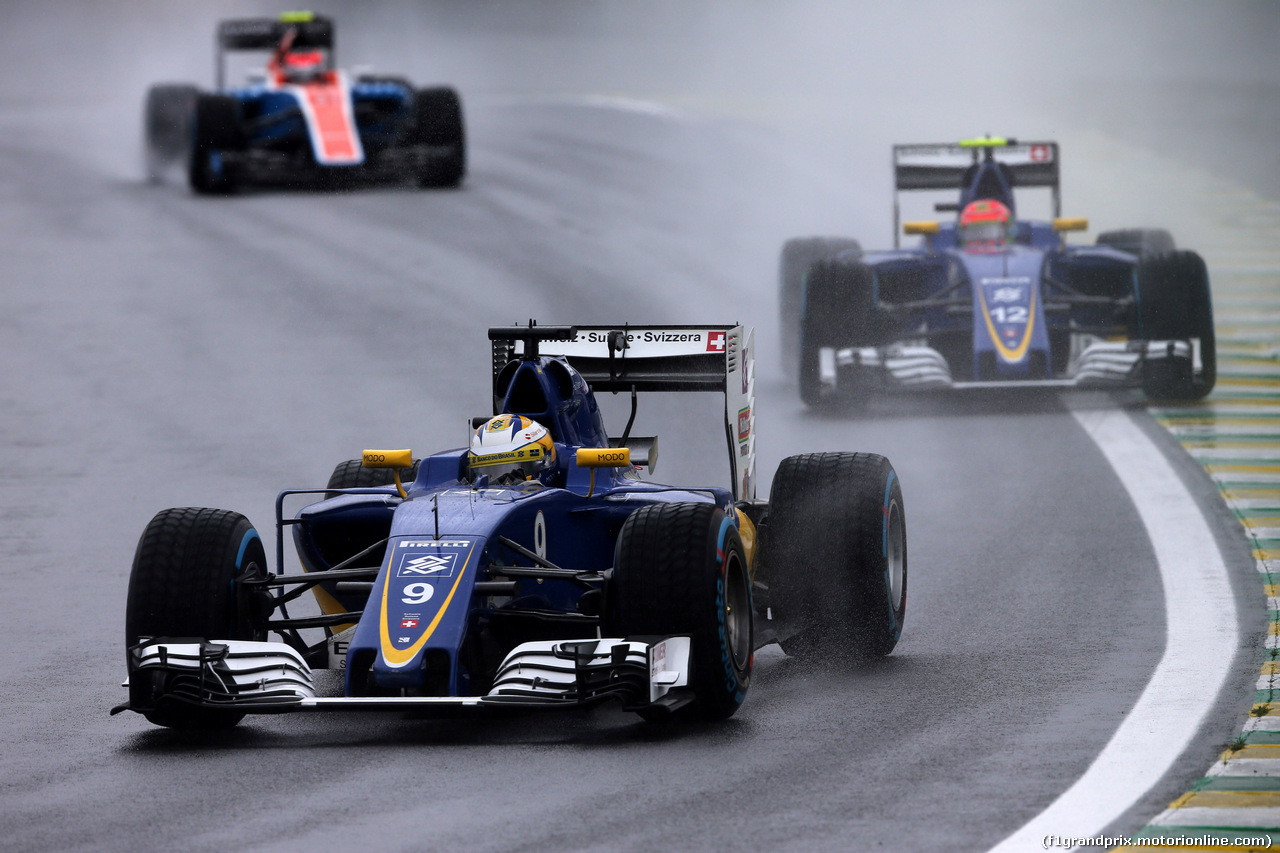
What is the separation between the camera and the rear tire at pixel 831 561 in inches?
433

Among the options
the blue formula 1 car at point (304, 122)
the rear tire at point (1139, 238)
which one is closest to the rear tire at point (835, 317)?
the rear tire at point (1139, 238)

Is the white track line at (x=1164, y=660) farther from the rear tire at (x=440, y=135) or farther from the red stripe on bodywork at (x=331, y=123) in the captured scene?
the red stripe on bodywork at (x=331, y=123)

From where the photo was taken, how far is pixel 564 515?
34.1 feet

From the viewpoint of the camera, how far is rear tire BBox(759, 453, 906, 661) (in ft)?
36.1

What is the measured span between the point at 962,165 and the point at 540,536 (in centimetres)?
1356

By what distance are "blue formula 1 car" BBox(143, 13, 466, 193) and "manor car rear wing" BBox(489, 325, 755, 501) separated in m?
17.3

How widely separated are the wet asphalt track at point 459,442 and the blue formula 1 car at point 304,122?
0.57 metres

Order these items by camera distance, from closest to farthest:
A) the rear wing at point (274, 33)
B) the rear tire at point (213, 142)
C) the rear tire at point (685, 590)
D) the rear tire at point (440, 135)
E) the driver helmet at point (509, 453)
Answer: the rear tire at point (685, 590) → the driver helmet at point (509, 453) → the rear tire at point (213, 142) → the rear tire at point (440, 135) → the rear wing at point (274, 33)

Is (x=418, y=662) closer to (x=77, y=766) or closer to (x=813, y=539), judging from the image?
(x=77, y=766)

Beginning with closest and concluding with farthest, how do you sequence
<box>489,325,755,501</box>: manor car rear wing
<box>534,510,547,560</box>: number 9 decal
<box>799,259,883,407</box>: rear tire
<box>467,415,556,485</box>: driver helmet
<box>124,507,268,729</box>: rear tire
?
<box>124,507,268,729</box>: rear tire, <box>534,510,547,560</box>: number 9 decal, <box>467,415,556,485</box>: driver helmet, <box>489,325,755,501</box>: manor car rear wing, <box>799,259,883,407</box>: rear tire

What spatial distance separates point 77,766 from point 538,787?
2.23m

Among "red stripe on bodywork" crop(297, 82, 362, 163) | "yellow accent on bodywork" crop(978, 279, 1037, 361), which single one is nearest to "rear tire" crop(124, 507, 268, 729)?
"yellow accent on bodywork" crop(978, 279, 1037, 361)

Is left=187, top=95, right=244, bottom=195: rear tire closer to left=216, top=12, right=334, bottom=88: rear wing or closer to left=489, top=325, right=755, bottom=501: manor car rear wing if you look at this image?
left=216, top=12, right=334, bottom=88: rear wing

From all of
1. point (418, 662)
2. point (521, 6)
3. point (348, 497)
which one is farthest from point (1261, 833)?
point (521, 6)
